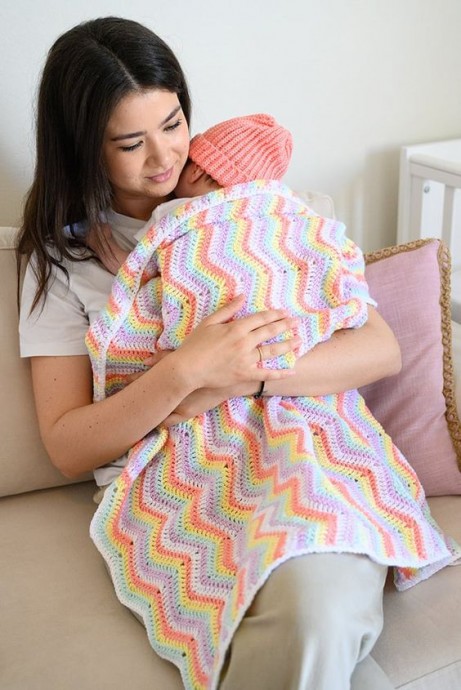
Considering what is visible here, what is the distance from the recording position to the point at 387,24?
6.36ft

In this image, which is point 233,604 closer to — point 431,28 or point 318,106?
point 318,106

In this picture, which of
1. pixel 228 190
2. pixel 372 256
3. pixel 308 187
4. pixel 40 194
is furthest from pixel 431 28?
pixel 40 194

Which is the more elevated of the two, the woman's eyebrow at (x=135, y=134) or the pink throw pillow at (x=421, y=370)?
the woman's eyebrow at (x=135, y=134)

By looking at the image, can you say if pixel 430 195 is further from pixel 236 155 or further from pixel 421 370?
pixel 236 155

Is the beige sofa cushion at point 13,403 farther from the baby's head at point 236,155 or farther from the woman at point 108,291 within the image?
the baby's head at point 236,155

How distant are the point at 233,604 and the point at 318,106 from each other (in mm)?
1355

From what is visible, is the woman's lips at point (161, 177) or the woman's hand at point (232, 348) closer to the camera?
the woman's hand at point (232, 348)

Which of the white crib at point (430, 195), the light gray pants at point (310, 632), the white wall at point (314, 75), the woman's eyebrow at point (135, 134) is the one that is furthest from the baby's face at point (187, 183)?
the white crib at point (430, 195)

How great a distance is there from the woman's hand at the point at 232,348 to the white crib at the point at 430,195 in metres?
0.88

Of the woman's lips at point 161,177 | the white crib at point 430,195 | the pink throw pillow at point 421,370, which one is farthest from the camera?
the white crib at point 430,195

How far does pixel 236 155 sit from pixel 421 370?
1.69 ft

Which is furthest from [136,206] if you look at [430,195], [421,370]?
[430,195]

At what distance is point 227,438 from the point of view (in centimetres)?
121

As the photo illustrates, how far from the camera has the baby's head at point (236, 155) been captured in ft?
4.10
